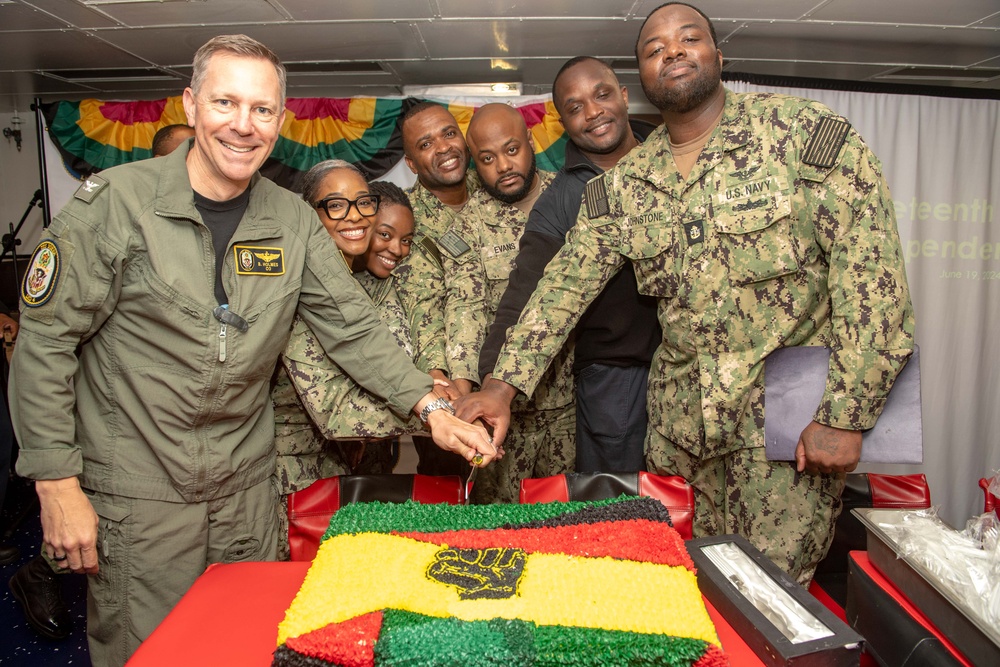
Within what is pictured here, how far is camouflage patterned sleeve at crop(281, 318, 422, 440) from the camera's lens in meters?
1.89

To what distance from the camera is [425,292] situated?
2574 mm

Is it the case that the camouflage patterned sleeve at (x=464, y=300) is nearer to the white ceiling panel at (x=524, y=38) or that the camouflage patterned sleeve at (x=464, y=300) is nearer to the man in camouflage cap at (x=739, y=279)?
the man in camouflage cap at (x=739, y=279)

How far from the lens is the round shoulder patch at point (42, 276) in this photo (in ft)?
4.74

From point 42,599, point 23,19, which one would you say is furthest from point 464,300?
point 23,19

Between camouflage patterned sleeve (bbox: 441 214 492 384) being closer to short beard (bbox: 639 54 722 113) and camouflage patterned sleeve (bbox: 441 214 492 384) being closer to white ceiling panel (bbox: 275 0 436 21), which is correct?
short beard (bbox: 639 54 722 113)

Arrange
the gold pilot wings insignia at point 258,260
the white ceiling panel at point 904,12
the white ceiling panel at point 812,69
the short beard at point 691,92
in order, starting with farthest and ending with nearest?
the white ceiling panel at point 812,69, the white ceiling panel at point 904,12, the short beard at point 691,92, the gold pilot wings insignia at point 258,260

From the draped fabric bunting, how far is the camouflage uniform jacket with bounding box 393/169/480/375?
1.51 m

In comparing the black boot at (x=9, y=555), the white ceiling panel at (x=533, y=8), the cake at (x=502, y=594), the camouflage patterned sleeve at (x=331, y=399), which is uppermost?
the white ceiling panel at (x=533, y=8)

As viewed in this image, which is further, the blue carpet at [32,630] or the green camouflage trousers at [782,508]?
the blue carpet at [32,630]

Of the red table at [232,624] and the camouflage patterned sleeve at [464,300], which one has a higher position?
the camouflage patterned sleeve at [464,300]

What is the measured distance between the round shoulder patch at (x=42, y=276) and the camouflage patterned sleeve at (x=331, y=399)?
A: 610mm

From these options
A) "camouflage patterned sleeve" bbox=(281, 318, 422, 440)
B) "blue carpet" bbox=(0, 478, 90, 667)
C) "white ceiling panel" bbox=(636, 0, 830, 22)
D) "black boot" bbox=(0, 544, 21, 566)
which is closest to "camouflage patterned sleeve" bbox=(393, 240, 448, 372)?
"camouflage patterned sleeve" bbox=(281, 318, 422, 440)

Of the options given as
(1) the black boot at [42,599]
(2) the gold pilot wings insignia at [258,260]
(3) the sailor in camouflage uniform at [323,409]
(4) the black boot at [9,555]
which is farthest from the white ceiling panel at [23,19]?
(4) the black boot at [9,555]

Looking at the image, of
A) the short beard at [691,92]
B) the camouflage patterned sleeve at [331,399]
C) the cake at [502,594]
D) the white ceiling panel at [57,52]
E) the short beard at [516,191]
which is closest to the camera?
the cake at [502,594]
